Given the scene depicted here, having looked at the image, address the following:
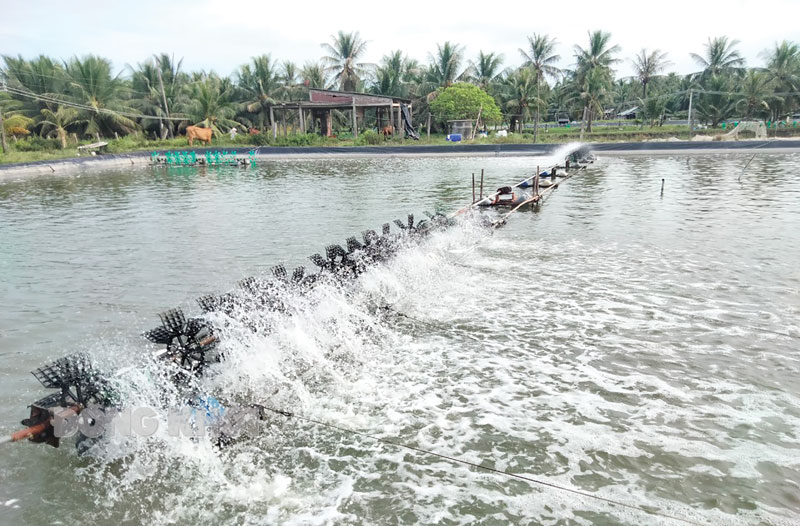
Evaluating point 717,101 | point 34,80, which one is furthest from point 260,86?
point 717,101

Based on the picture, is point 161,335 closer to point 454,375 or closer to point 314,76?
point 454,375

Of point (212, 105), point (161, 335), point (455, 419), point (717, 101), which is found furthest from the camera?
point (212, 105)

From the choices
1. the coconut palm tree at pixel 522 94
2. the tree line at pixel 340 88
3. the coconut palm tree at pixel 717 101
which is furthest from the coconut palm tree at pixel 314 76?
the coconut palm tree at pixel 717 101

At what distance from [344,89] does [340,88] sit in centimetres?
57

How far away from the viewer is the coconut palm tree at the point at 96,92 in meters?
51.1

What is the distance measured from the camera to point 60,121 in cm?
4959

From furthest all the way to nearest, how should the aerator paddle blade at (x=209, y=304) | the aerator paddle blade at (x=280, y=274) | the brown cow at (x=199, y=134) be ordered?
the brown cow at (x=199, y=134) < the aerator paddle blade at (x=280, y=274) < the aerator paddle blade at (x=209, y=304)

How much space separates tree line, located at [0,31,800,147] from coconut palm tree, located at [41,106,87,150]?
0.35 feet

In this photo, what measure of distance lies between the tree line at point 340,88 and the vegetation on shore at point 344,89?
12 centimetres

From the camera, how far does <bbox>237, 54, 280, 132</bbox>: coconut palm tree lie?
184 ft

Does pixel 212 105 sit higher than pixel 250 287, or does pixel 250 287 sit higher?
pixel 212 105

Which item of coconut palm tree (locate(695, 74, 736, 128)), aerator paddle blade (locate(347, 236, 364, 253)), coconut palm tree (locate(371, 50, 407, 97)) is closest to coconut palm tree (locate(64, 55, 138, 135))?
coconut palm tree (locate(371, 50, 407, 97))

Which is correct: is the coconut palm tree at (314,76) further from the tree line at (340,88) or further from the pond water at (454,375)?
the pond water at (454,375)

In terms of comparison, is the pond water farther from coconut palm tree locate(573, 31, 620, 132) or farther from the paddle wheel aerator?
coconut palm tree locate(573, 31, 620, 132)
